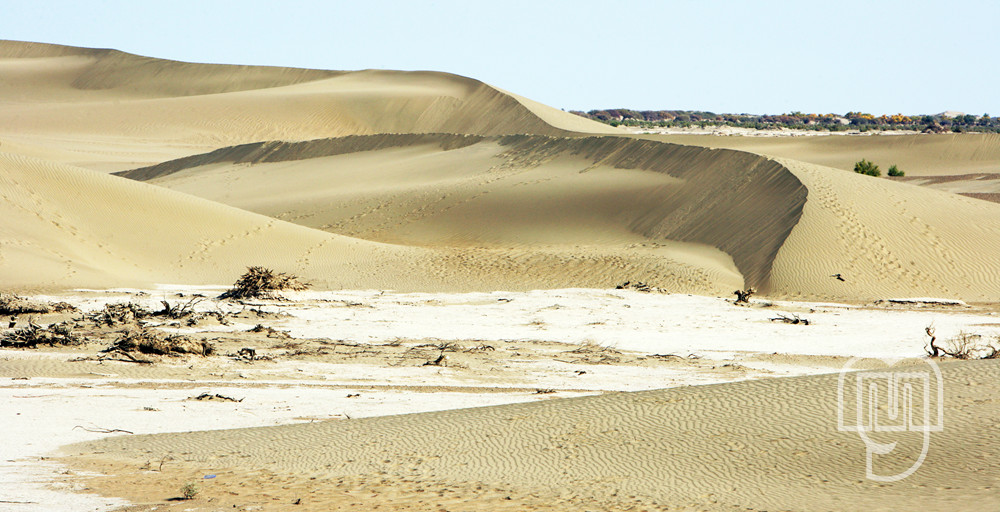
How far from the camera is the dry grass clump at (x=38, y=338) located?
12.8m

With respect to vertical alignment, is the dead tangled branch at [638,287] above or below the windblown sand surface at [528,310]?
below

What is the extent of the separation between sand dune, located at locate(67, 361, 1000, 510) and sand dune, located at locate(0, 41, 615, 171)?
148 feet

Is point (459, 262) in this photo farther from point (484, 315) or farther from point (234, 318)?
point (234, 318)

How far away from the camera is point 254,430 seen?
9047mm

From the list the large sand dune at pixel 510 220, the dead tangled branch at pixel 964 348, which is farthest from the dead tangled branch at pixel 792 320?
the large sand dune at pixel 510 220

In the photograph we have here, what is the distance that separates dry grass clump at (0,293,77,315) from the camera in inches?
607

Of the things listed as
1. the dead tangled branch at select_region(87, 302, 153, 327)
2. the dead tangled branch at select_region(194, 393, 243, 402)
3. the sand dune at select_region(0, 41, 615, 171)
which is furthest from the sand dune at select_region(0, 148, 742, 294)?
the sand dune at select_region(0, 41, 615, 171)

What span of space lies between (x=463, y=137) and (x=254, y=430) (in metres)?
36.0

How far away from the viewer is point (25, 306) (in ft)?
51.3
